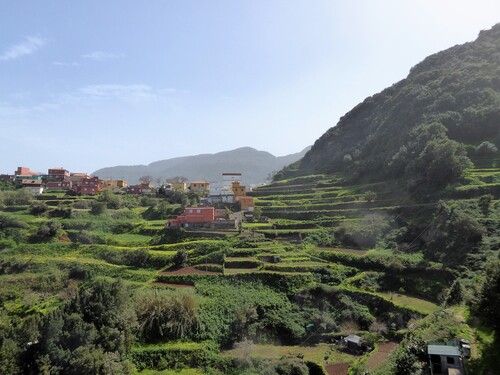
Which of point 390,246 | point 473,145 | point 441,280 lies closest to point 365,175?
point 473,145

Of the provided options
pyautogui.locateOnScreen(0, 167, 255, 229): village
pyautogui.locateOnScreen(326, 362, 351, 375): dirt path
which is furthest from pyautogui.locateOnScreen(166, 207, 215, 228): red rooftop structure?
pyautogui.locateOnScreen(326, 362, 351, 375): dirt path

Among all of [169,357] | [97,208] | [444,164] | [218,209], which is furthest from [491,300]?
[97,208]

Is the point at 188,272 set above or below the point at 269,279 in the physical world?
above

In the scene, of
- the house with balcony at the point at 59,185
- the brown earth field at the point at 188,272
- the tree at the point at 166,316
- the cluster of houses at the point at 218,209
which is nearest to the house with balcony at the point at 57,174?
the house with balcony at the point at 59,185

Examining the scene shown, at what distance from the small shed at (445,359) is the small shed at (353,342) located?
9.11 metres

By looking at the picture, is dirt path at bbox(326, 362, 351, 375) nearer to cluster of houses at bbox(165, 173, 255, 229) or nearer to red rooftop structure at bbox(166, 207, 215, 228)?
cluster of houses at bbox(165, 173, 255, 229)

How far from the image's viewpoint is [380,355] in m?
20.5

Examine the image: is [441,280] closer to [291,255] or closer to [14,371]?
[291,255]

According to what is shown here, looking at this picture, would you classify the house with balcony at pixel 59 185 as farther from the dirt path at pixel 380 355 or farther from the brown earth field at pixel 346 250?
the dirt path at pixel 380 355

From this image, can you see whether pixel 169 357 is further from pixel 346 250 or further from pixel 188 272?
pixel 346 250

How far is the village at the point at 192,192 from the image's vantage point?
131 feet

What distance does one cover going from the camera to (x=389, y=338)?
22.8 metres

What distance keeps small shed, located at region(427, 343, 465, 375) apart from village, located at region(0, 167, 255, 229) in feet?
88.9

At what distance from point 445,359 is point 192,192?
46.8 meters
